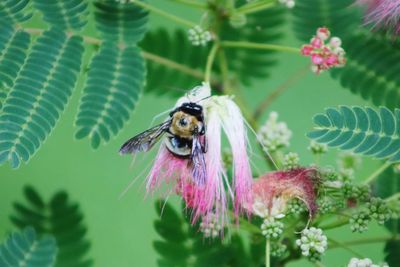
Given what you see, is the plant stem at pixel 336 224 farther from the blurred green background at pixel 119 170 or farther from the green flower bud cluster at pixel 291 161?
the blurred green background at pixel 119 170

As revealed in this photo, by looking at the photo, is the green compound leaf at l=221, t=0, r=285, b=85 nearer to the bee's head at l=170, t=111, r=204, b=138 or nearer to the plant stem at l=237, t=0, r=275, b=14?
the plant stem at l=237, t=0, r=275, b=14

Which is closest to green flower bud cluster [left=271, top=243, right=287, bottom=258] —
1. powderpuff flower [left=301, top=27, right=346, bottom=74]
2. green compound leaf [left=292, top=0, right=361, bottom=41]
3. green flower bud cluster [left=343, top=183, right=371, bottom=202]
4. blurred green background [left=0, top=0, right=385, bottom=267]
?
green flower bud cluster [left=343, top=183, right=371, bottom=202]

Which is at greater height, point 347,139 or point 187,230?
point 347,139

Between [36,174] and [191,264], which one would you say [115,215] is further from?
[191,264]

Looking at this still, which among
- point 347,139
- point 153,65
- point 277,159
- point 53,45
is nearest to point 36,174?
point 153,65

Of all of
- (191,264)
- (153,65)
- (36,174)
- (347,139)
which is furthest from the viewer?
(36,174)

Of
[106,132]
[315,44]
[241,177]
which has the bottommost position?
[241,177]

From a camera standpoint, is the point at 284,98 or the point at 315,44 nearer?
the point at 315,44
